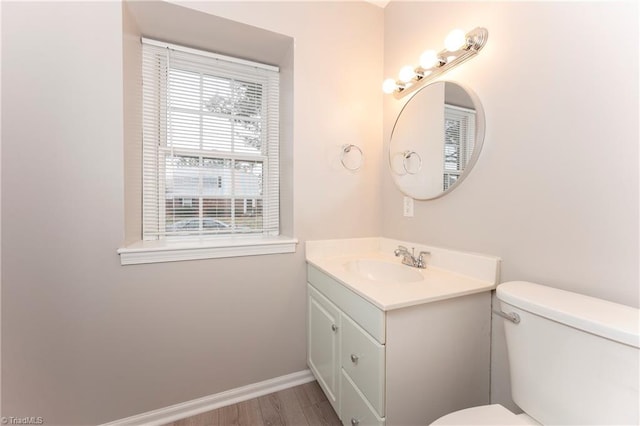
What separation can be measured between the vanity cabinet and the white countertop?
0.04 m

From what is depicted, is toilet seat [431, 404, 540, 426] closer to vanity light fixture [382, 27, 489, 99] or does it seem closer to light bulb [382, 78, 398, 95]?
vanity light fixture [382, 27, 489, 99]

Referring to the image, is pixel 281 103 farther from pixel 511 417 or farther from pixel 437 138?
pixel 511 417

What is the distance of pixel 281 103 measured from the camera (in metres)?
1.77

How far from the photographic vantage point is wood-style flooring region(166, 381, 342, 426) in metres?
1.33

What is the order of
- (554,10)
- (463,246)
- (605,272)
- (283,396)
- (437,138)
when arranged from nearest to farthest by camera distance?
(605,272), (554,10), (463,246), (437,138), (283,396)

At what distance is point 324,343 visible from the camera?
4.50 ft

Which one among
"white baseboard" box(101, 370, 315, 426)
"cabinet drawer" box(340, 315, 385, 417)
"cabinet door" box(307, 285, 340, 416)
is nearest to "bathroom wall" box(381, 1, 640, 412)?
"cabinet drawer" box(340, 315, 385, 417)

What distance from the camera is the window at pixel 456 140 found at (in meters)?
1.18

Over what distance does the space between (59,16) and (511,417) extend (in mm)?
2383

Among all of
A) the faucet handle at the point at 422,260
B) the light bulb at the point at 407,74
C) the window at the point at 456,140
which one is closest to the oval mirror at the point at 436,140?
the window at the point at 456,140

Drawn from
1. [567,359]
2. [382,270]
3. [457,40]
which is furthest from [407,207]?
[567,359]

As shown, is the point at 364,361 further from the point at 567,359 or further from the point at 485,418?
the point at 567,359

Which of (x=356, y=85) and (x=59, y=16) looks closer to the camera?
(x=59, y=16)

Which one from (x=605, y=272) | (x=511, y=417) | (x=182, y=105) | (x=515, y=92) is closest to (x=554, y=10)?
(x=515, y=92)
